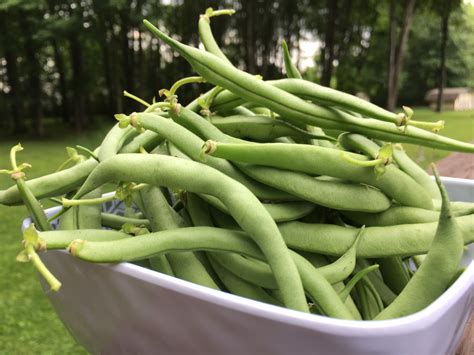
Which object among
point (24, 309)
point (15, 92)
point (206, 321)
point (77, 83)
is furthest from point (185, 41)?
point (206, 321)

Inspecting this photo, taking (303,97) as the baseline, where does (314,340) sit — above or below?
below

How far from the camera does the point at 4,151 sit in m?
7.31

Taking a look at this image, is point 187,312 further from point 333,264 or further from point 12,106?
point 12,106

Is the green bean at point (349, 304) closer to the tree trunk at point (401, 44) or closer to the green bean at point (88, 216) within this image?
the green bean at point (88, 216)

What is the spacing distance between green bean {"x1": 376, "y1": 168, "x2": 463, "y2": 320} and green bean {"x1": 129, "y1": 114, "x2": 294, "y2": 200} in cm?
17

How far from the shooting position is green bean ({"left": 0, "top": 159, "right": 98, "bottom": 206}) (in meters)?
0.65

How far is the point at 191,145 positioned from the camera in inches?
22.5

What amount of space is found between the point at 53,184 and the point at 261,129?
0.29 m

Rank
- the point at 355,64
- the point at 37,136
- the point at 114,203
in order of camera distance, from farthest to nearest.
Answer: the point at 355,64
the point at 37,136
the point at 114,203

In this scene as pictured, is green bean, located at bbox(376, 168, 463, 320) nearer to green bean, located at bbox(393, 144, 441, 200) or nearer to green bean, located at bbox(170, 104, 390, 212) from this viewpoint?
green bean, located at bbox(170, 104, 390, 212)

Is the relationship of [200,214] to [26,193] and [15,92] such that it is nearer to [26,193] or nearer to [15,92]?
[26,193]

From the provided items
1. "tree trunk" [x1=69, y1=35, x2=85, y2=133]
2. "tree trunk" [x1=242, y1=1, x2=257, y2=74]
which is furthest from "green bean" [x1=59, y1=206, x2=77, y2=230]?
"tree trunk" [x1=69, y1=35, x2=85, y2=133]

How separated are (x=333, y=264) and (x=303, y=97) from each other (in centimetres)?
23

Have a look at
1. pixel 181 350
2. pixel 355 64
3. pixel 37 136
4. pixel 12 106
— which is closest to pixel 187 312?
pixel 181 350
